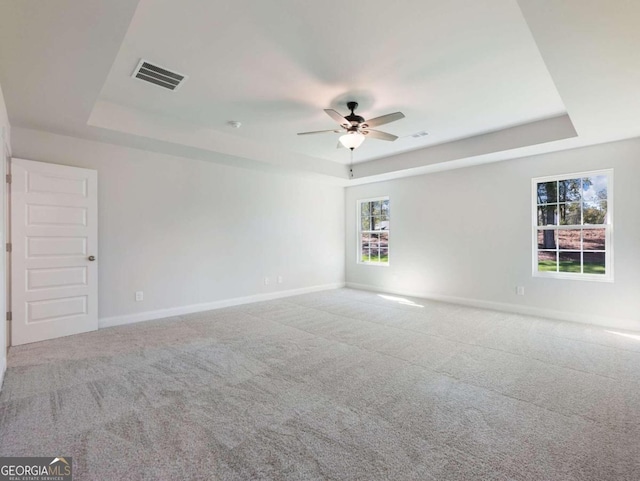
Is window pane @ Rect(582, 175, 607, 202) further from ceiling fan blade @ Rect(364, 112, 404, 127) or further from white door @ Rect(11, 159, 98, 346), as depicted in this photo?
white door @ Rect(11, 159, 98, 346)

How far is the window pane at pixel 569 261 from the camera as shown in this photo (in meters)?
4.77

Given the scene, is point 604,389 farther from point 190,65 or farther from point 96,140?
point 96,140

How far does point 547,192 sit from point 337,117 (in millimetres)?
3827

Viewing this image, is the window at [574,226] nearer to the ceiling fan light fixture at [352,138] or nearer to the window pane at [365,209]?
the ceiling fan light fixture at [352,138]

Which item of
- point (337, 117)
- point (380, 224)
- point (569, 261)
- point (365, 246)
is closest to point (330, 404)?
point (337, 117)

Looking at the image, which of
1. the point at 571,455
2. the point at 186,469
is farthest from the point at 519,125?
the point at 186,469

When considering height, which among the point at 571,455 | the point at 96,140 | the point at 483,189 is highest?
the point at 96,140

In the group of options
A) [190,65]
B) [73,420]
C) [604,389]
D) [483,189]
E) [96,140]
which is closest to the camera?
[73,420]

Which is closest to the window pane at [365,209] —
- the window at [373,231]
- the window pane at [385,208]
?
the window at [373,231]

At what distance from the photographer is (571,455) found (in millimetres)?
1811

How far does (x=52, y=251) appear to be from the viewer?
389 cm

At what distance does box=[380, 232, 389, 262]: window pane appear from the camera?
7121mm

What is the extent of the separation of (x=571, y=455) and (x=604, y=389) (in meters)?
1.20
